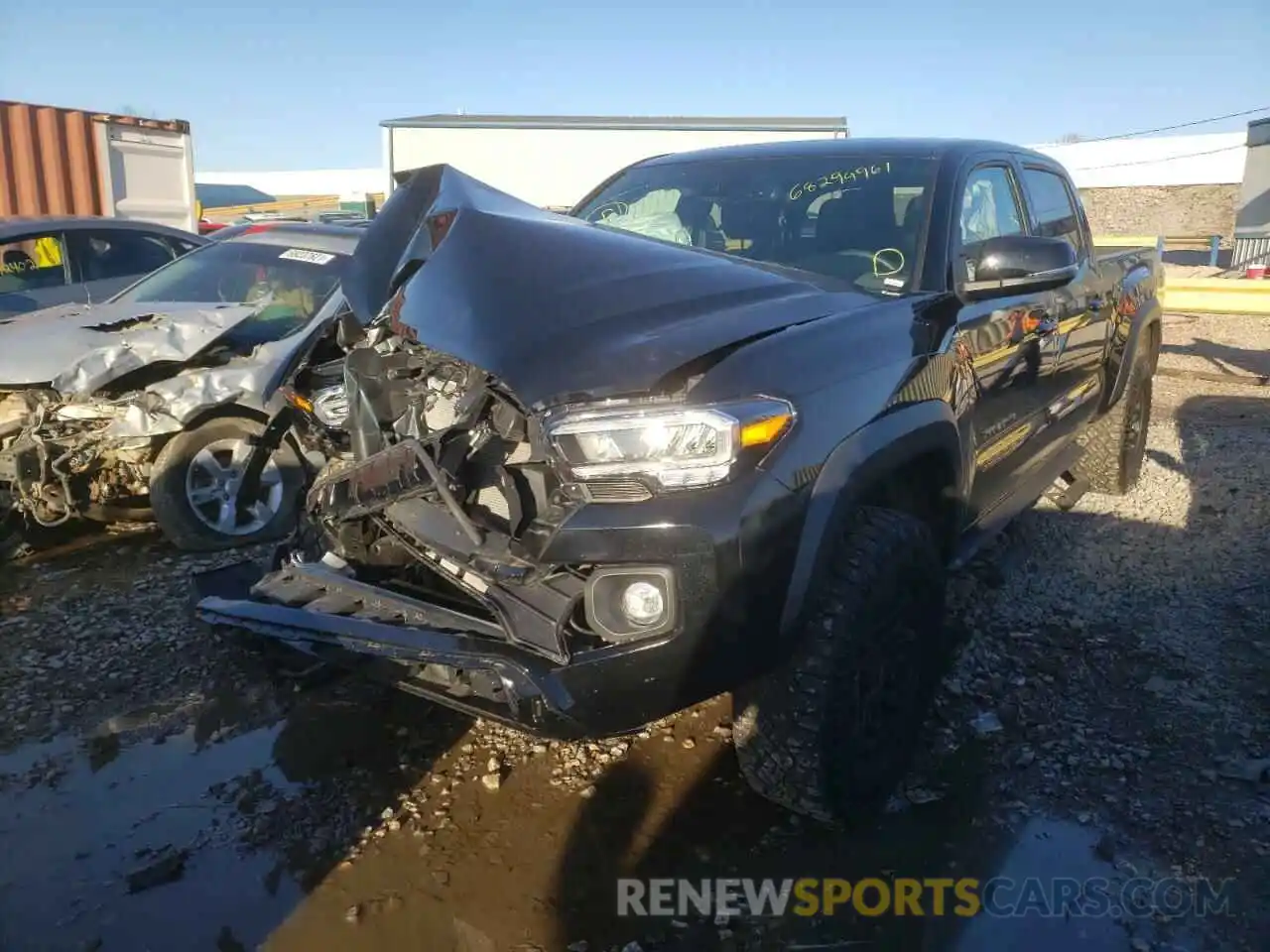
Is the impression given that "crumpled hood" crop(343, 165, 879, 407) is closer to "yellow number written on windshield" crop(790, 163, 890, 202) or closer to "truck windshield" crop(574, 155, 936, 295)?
"truck windshield" crop(574, 155, 936, 295)

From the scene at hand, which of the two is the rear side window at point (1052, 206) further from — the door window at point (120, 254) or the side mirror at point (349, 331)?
the door window at point (120, 254)

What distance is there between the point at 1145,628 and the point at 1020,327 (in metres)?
1.40

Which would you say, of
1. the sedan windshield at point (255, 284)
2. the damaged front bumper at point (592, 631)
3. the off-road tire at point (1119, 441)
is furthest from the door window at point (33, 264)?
the off-road tire at point (1119, 441)

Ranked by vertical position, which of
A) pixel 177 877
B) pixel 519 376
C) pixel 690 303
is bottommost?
pixel 177 877

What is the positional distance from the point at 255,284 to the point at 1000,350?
425 cm

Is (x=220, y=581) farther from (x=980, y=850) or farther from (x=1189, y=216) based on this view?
(x=1189, y=216)

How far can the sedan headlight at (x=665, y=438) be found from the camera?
222cm

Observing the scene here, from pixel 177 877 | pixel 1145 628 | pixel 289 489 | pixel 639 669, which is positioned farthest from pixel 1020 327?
pixel 289 489

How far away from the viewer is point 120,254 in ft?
24.6

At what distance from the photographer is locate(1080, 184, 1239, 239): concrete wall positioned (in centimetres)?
3466

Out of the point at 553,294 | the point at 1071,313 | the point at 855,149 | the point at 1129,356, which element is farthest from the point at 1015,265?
the point at 1129,356

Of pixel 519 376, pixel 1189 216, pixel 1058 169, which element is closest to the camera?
pixel 519 376

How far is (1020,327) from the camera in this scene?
3637 mm

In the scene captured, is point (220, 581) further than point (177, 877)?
Yes
